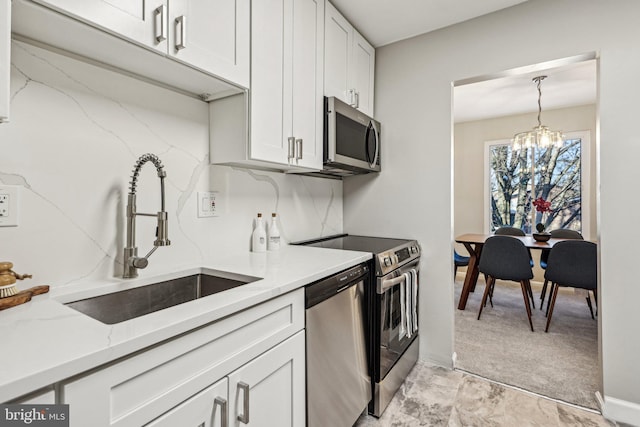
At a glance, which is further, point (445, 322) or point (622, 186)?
point (445, 322)

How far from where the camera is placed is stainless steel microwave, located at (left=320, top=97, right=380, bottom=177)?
188 centimetres

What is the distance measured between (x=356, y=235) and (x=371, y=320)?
971 mm

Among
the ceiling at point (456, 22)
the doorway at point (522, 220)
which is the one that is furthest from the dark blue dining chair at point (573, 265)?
the ceiling at point (456, 22)

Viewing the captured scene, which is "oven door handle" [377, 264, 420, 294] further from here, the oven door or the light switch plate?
the light switch plate

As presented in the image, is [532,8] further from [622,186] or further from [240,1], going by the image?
[240,1]

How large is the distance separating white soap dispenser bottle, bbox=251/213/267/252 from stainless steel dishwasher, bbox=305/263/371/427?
21.4 inches

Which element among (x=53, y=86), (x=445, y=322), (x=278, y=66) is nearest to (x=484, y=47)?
(x=278, y=66)

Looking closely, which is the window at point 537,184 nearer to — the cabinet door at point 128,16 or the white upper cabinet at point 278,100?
the white upper cabinet at point 278,100

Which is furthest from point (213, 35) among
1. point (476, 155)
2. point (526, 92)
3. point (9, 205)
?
point (476, 155)

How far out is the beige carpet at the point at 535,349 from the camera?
6.70ft

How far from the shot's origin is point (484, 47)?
6.89 feet

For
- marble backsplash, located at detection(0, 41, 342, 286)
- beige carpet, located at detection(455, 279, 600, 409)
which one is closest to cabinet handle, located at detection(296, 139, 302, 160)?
marble backsplash, located at detection(0, 41, 342, 286)

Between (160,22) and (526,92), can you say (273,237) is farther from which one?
(526,92)

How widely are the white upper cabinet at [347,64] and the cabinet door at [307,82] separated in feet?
0.29
